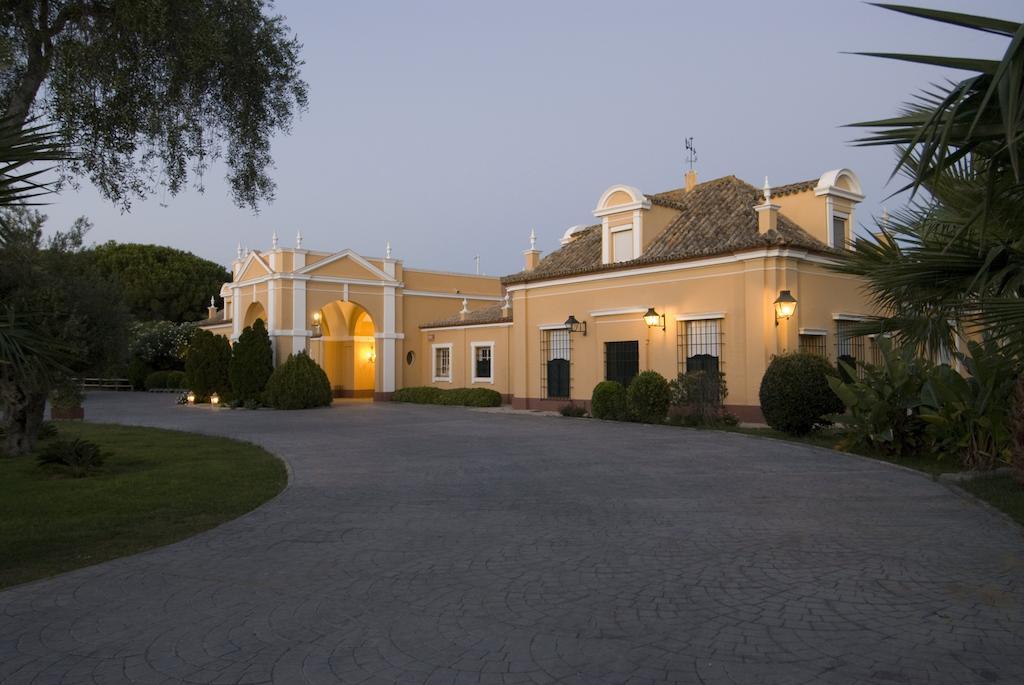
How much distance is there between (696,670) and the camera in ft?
13.0

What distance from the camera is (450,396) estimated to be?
29766mm

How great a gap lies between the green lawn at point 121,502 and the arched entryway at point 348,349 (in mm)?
22020

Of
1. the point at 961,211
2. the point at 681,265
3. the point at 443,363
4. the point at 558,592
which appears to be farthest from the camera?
the point at 443,363

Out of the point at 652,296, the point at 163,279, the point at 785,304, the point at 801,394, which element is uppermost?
the point at 163,279

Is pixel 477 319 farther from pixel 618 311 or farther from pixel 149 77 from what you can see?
pixel 149 77

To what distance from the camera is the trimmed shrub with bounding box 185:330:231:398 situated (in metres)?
32.1

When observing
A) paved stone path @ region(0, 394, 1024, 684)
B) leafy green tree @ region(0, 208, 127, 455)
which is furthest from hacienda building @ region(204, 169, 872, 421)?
leafy green tree @ region(0, 208, 127, 455)

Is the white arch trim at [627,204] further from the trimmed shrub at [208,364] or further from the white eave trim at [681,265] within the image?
the trimmed shrub at [208,364]

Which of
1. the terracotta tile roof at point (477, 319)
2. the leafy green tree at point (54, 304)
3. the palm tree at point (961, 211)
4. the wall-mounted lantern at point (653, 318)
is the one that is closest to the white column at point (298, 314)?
the terracotta tile roof at point (477, 319)

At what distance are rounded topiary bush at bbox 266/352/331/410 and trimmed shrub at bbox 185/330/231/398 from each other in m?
3.70

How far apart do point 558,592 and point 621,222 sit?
61.9 feet

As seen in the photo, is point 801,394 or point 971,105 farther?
point 801,394

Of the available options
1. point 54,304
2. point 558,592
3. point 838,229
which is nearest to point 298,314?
point 54,304

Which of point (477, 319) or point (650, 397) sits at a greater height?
point (477, 319)
